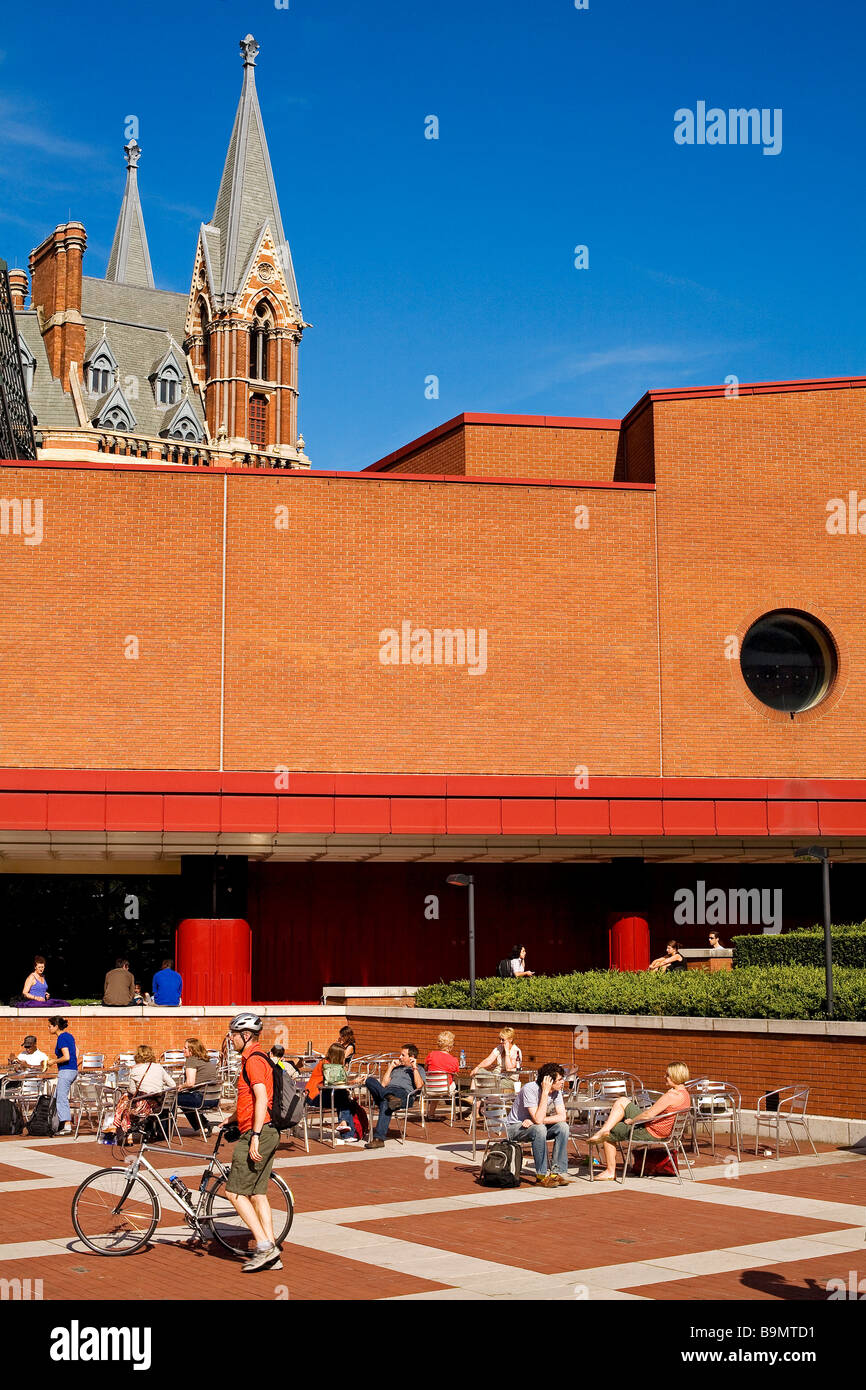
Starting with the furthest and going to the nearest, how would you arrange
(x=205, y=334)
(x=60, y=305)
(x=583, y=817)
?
(x=205, y=334) → (x=60, y=305) → (x=583, y=817)

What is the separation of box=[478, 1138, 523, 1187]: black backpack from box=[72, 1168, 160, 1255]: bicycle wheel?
4.36m

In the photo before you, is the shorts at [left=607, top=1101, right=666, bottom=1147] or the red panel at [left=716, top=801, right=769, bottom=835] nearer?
the shorts at [left=607, top=1101, right=666, bottom=1147]

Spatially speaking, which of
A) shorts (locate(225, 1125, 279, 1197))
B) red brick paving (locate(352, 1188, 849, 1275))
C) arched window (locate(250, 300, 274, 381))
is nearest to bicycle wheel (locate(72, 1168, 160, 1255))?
shorts (locate(225, 1125, 279, 1197))

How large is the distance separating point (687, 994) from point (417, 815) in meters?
9.23

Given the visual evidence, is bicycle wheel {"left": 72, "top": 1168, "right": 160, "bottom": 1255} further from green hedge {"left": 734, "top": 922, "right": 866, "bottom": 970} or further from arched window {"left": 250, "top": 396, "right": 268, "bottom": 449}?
arched window {"left": 250, "top": 396, "right": 268, "bottom": 449}

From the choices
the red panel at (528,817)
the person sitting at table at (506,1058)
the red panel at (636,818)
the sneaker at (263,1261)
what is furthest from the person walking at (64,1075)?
the red panel at (636,818)

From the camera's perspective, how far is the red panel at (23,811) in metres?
26.5

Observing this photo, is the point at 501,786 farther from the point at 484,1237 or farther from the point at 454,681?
the point at 484,1237

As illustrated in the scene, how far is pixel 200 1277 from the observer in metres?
10.3

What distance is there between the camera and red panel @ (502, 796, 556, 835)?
28391 millimetres

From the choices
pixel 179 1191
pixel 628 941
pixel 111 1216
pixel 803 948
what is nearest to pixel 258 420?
pixel 628 941
